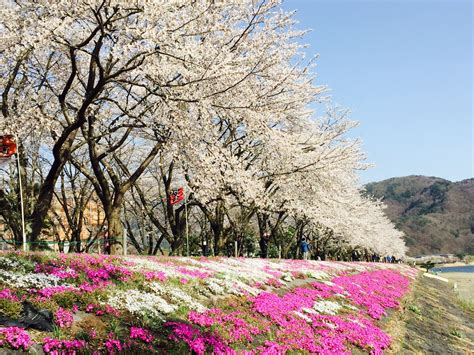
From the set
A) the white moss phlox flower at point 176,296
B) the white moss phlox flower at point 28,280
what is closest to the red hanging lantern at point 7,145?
the white moss phlox flower at point 28,280

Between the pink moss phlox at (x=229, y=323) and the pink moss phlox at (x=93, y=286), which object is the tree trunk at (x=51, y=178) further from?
the pink moss phlox at (x=229, y=323)

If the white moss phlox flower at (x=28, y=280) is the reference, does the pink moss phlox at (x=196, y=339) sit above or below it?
below

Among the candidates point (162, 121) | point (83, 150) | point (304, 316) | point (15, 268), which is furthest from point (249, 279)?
point (83, 150)

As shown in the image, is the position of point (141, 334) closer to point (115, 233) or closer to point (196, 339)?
point (196, 339)

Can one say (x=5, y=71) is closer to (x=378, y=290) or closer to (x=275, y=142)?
(x=275, y=142)

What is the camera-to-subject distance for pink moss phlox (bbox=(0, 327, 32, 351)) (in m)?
5.63

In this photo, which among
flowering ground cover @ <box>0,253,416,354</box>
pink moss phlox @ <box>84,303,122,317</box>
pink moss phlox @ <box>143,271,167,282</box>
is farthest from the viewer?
pink moss phlox @ <box>143,271,167,282</box>

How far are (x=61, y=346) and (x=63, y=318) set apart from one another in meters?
0.91

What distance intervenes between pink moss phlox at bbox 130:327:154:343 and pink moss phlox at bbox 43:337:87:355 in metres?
1.12

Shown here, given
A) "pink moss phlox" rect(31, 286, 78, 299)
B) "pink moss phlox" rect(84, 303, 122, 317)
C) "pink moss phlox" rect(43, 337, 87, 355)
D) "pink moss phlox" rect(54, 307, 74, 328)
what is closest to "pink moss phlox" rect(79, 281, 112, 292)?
"pink moss phlox" rect(31, 286, 78, 299)

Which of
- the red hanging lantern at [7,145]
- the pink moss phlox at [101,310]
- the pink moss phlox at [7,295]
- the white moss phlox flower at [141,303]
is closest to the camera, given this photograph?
the pink moss phlox at [7,295]

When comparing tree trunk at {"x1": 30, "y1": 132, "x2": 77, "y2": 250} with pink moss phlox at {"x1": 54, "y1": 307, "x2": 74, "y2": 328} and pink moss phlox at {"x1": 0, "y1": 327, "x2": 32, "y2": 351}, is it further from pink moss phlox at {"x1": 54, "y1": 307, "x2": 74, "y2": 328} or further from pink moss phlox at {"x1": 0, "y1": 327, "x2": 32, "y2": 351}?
pink moss phlox at {"x1": 0, "y1": 327, "x2": 32, "y2": 351}

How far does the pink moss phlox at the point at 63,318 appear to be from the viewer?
6.74m

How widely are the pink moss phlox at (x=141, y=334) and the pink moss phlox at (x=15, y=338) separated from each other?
181 centimetres
